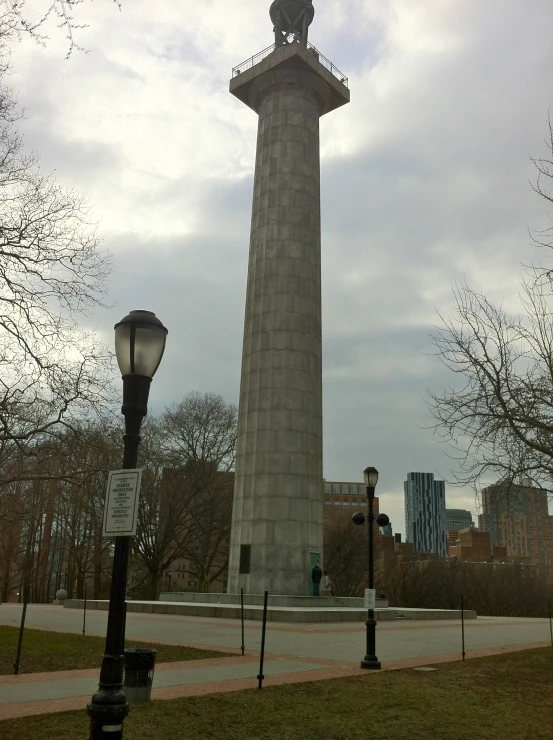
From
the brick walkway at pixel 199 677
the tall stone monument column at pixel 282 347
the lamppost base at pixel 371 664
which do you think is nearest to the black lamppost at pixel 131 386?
the brick walkway at pixel 199 677

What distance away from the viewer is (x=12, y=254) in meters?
16.3

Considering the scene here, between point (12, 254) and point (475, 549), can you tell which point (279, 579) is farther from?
point (475, 549)

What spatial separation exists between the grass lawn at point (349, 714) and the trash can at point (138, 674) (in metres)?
0.31

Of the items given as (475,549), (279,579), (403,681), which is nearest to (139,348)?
(403,681)

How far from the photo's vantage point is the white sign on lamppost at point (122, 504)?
6.32m

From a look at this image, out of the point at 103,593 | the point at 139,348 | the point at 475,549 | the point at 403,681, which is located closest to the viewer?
the point at 139,348

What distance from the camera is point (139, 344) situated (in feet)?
22.8

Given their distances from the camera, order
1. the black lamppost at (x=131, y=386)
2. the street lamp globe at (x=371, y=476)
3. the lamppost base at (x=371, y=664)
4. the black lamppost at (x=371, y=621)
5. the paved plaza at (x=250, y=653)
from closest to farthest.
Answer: the black lamppost at (x=131, y=386)
the paved plaza at (x=250, y=653)
the lamppost base at (x=371, y=664)
the black lamppost at (x=371, y=621)
the street lamp globe at (x=371, y=476)

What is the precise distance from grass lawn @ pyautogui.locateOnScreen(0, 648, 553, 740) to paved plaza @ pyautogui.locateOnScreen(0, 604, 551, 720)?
80 cm

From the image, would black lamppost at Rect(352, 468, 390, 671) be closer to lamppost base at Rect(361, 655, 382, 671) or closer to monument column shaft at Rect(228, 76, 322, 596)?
lamppost base at Rect(361, 655, 382, 671)

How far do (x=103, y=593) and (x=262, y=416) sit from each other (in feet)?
94.1

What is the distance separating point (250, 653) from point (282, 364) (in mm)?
23468

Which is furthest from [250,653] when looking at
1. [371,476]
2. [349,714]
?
[349,714]

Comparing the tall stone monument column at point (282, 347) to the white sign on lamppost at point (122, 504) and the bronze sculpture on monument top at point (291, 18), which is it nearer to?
the bronze sculpture on monument top at point (291, 18)
